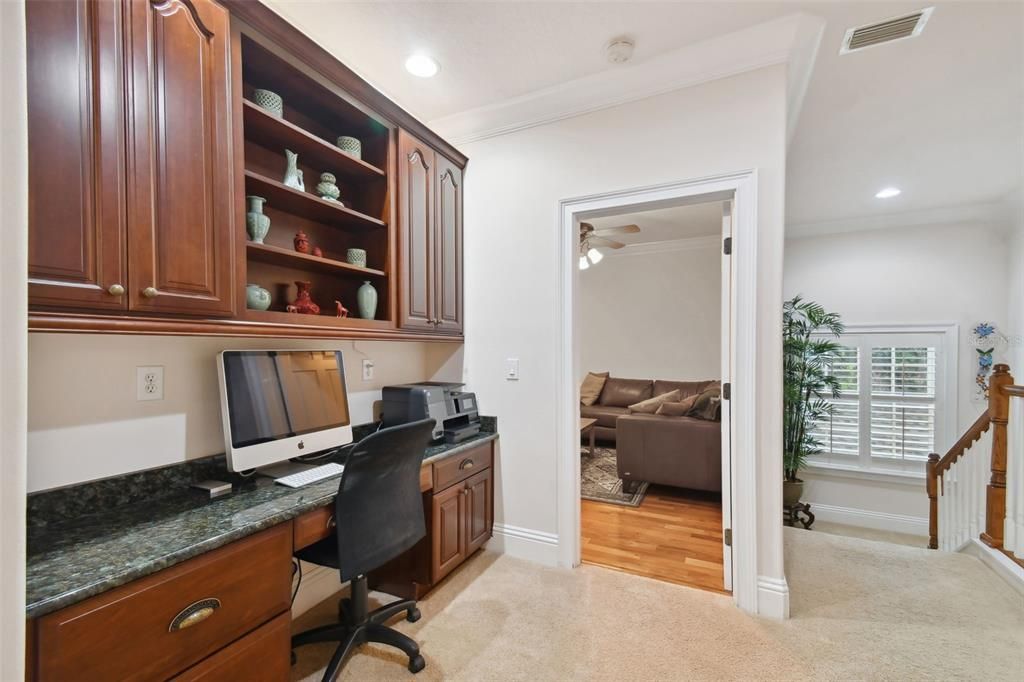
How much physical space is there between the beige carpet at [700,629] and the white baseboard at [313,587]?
0.17ft

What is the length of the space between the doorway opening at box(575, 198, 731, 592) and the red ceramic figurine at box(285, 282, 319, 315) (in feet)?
4.72

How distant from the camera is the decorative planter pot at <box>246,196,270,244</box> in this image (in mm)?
1636

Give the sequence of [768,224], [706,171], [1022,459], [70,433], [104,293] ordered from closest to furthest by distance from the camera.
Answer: [104,293] → [70,433] → [768,224] → [706,171] → [1022,459]

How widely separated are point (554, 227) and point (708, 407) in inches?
93.0

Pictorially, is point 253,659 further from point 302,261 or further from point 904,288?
point 904,288

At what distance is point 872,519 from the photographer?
4.68m

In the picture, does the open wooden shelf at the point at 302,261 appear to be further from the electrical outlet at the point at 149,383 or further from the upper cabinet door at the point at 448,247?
the electrical outlet at the point at 149,383

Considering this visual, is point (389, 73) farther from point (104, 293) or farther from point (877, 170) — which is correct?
point (877, 170)

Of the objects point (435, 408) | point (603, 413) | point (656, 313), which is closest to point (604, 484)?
point (603, 413)

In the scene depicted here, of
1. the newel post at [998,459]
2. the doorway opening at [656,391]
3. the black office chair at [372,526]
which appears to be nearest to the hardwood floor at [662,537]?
the doorway opening at [656,391]

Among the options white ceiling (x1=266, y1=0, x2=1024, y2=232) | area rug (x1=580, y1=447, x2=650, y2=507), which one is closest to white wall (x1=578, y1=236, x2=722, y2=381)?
area rug (x1=580, y1=447, x2=650, y2=507)

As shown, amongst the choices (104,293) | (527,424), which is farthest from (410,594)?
(104,293)

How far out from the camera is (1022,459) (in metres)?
2.66

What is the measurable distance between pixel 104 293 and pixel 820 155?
4.10 metres
